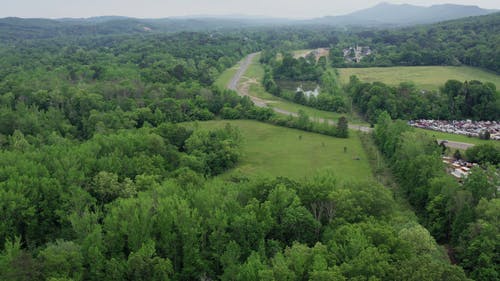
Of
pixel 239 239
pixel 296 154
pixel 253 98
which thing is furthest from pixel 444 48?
pixel 239 239

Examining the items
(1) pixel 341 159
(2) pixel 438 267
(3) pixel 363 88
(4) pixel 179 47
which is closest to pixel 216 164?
(1) pixel 341 159

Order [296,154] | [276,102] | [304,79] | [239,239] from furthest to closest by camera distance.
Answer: [304,79] → [276,102] → [296,154] → [239,239]

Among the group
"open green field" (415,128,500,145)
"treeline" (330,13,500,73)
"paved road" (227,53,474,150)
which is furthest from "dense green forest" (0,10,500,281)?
"treeline" (330,13,500,73)

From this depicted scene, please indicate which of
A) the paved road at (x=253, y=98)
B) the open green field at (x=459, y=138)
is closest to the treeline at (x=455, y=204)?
the paved road at (x=253, y=98)

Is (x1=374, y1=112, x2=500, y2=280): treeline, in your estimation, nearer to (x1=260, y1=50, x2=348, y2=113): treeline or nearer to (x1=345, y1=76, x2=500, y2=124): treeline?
(x1=345, y1=76, x2=500, y2=124): treeline

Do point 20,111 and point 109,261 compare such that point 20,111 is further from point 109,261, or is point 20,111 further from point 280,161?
point 109,261

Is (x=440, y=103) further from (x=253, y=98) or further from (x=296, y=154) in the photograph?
(x=253, y=98)
